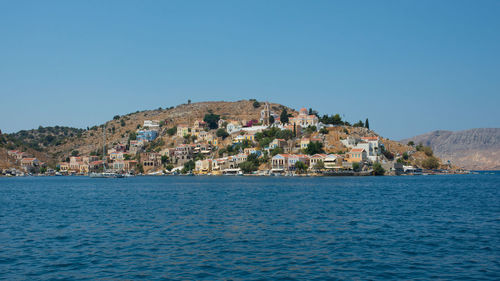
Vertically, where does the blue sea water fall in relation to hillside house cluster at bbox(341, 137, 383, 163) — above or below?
below

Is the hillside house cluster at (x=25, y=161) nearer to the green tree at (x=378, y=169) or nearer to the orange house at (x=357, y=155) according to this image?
the orange house at (x=357, y=155)

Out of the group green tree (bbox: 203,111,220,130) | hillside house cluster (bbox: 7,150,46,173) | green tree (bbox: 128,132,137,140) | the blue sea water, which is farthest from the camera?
green tree (bbox: 128,132,137,140)

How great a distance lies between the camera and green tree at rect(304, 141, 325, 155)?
129m

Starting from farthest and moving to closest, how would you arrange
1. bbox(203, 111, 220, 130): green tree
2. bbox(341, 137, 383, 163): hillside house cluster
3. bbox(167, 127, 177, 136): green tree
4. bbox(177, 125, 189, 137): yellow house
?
bbox(203, 111, 220, 130): green tree → bbox(167, 127, 177, 136): green tree → bbox(177, 125, 189, 137): yellow house → bbox(341, 137, 383, 163): hillside house cluster

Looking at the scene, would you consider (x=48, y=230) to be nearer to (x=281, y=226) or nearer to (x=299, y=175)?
(x=281, y=226)

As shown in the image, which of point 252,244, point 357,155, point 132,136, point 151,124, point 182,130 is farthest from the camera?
point 151,124

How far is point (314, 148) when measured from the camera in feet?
423

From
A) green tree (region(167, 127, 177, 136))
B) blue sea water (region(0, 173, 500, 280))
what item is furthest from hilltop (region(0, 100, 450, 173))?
blue sea water (region(0, 173, 500, 280))

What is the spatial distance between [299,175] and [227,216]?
8597 cm

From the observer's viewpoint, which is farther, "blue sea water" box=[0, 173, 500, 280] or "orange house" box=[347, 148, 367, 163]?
"orange house" box=[347, 148, 367, 163]

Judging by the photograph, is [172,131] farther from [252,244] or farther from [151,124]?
[252,244]

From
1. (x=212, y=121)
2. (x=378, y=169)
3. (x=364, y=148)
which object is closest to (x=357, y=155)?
(x=364, y=148)

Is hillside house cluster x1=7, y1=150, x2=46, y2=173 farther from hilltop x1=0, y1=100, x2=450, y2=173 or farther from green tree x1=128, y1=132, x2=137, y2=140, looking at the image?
green tree x1=128, y1=132, x2=137, y2=140

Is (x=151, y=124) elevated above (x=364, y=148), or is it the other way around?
(x=151, y=124)
